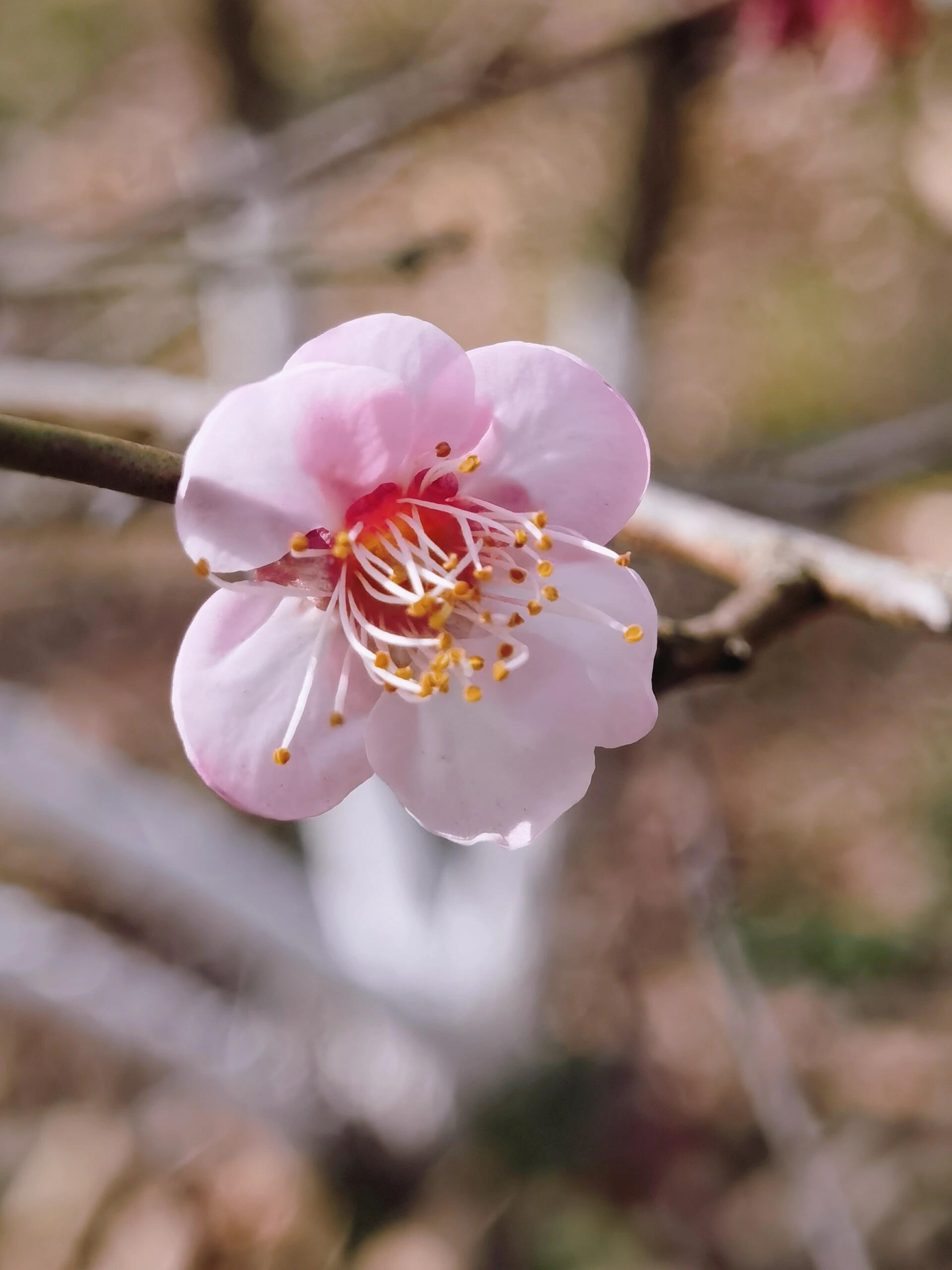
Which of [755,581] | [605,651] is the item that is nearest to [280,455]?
[605,651]

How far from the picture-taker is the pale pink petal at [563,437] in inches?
18.8

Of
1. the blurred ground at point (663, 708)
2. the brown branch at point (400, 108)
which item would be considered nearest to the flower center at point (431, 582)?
the blurred ground at point (663, 708)

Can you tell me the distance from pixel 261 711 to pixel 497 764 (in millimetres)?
122

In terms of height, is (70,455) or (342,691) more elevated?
(70,455)

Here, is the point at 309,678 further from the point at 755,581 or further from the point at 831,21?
the point at 831,21

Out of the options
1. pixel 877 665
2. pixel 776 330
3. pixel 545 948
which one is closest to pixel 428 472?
pixel 545 948

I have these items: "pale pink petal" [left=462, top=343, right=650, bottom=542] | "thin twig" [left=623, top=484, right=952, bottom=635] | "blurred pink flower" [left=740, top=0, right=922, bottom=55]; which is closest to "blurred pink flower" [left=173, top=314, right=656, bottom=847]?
"pale pink petal" [left=462, top=343, right=650, bottom=542]

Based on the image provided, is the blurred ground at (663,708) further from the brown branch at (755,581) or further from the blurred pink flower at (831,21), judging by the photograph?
the brown branch at (755,581)

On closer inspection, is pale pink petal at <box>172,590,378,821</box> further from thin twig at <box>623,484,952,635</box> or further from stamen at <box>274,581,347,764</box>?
thin twig at <box>623,484,952,635</box>

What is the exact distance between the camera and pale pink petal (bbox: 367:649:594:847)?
52cm

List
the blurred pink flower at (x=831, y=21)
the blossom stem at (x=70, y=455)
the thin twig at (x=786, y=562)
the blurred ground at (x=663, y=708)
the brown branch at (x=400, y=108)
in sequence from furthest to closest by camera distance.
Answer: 1. the blurred ground at (x=663, y=708)
2. the blurred pink flower at (x=831, y=21)
3. the brown branch at (x=400, y=108)
4. the thin twig at (x=786, y=562)
5. the blossom stem at (x=70, y=455)

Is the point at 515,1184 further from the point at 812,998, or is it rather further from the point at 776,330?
the point at 776,330

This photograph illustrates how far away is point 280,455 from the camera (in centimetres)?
46

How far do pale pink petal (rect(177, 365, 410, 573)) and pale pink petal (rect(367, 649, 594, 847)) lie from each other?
11 cm
